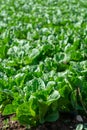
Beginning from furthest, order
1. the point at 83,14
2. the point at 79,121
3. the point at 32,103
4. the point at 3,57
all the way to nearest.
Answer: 1. the point at 83,14
2. the point at 3,57
3. the point at 79,121
4. the point at 32,103

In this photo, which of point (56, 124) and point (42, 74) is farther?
point (42, 74)

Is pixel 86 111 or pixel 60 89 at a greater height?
pixel 60 89

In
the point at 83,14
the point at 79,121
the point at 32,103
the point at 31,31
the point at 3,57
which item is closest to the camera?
the point at 32,103

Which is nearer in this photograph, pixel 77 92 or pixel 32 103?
pixel 32 103

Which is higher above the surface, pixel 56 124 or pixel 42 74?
pixel 42 74

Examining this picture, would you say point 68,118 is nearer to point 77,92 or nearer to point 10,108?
point 77,92

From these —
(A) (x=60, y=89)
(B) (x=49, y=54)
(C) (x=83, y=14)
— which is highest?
(A) (x=60, y=89)

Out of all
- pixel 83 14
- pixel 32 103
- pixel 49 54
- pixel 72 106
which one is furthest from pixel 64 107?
pixel 83 14
